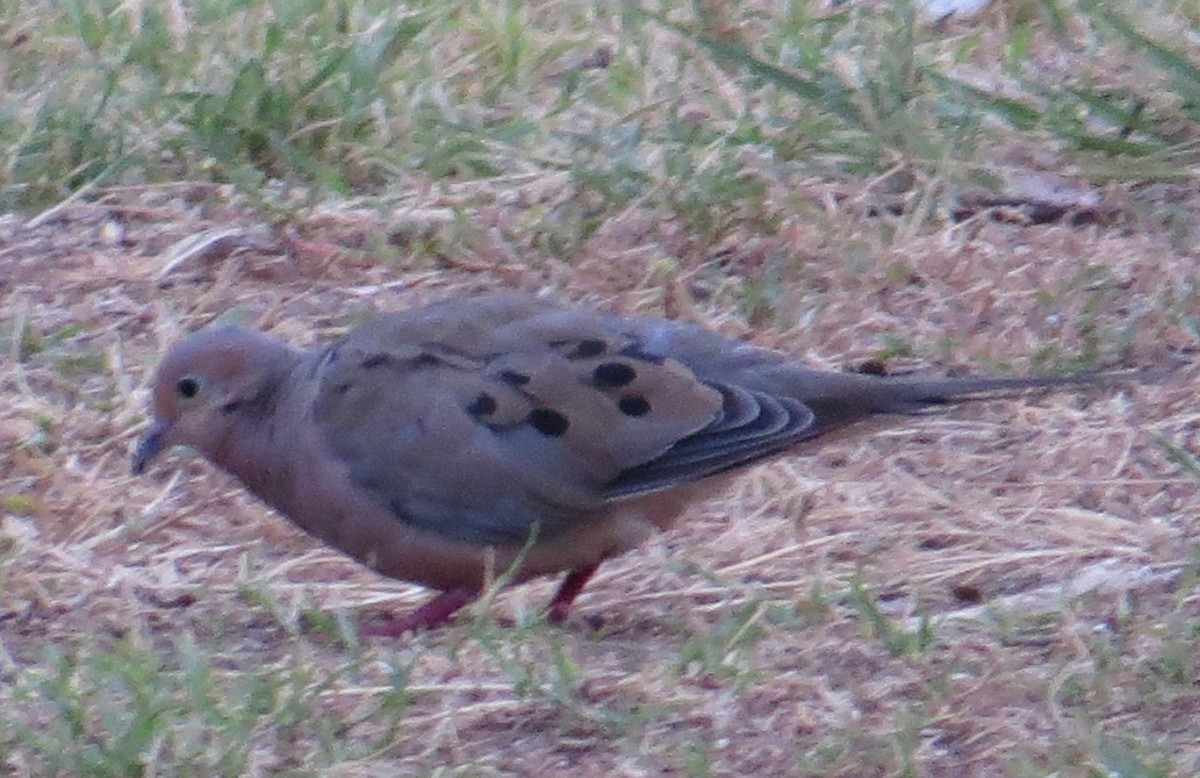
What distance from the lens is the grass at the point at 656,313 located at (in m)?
3.45

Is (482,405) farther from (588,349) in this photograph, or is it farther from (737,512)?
(737,512)

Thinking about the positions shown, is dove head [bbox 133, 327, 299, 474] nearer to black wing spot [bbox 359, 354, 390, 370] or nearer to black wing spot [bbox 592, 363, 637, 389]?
black wing spot [bbox 359, 354, 390, 370]

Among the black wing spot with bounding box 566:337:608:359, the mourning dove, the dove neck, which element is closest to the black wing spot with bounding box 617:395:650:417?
the mourning dove

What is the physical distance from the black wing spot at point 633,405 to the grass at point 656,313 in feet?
1.03

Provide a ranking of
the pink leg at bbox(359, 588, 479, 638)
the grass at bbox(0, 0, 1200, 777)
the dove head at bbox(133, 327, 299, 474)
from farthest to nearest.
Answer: the dove head at bbox(133, 327, 299, 474), the pink leg at bbox(359, 588, 479, 638), the grass at bbox(0, 0, 1200, 777)

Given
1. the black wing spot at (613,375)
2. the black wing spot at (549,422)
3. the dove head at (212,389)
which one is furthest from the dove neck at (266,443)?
the black wing spot at (613,375)

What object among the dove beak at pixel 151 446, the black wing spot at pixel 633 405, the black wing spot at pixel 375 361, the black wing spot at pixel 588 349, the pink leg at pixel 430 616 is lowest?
the pink leg at pixel 430 616

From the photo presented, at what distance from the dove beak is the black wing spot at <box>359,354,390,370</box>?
43 centimetres

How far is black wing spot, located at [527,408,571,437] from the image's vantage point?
Result: 13.0 feet

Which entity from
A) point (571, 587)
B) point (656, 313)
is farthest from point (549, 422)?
point (656, 313)

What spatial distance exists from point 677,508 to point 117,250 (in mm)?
1855

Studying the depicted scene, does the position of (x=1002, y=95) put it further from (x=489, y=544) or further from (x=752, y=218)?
(x=489, y=544)

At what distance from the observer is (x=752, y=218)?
5.36 meters

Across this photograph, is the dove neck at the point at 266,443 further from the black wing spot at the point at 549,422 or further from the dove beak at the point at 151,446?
the black wing spot at the point at 549,422
